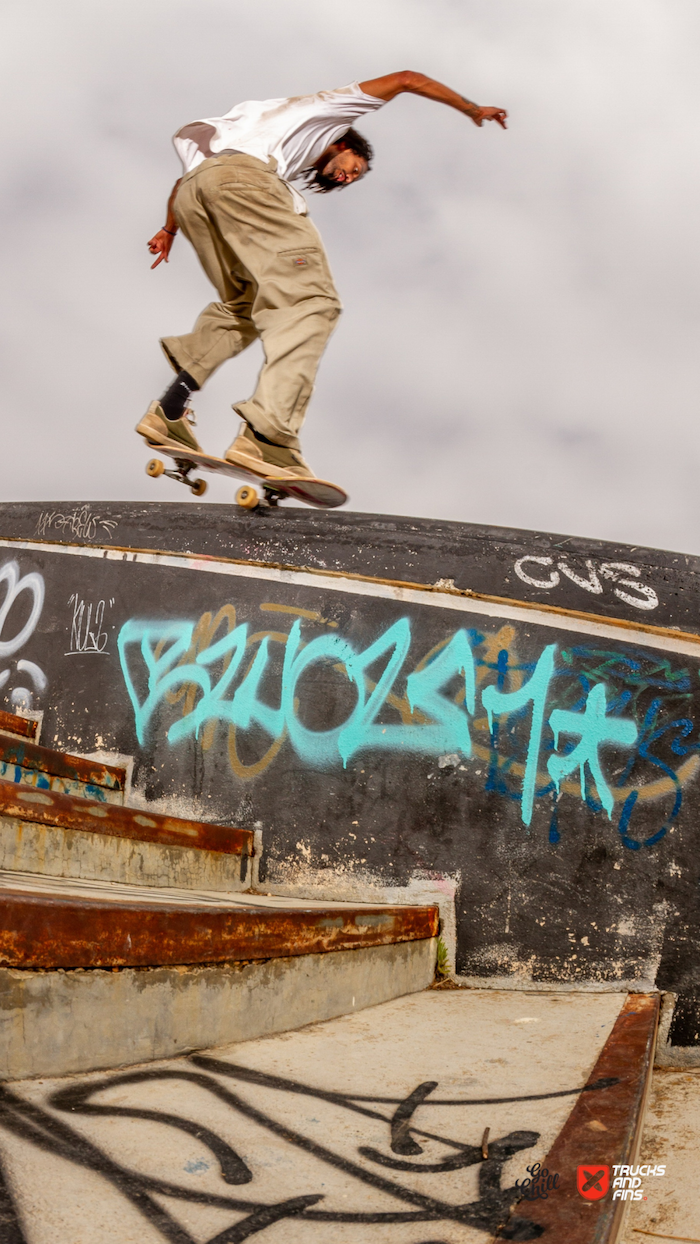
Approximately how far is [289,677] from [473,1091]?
A: 182cm

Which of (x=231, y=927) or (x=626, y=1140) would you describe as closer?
(x=626, y=1140)

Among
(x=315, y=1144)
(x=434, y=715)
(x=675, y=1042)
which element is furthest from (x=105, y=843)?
(x=675, y=1042)

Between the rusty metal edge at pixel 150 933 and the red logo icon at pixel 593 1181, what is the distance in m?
0.77

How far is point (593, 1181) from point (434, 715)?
Result: 200 centimetres

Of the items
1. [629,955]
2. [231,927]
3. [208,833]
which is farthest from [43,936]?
[629,955]

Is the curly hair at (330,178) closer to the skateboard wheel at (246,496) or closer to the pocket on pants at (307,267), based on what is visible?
the pocket on pants at (307,267)

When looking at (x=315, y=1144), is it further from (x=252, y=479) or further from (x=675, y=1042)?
(x=252, y=479)

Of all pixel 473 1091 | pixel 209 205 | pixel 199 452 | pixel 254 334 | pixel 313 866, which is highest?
pixel 209 205

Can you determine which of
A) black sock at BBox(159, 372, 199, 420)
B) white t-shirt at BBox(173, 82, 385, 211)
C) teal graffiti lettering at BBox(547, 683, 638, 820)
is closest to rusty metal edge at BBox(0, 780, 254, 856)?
teal graffiti lettering at BBox(547, 683, 638, 820)

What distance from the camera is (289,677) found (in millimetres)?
3334

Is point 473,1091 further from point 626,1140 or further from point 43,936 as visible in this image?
point 43,936

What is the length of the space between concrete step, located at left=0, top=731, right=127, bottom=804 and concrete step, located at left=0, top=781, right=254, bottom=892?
142 mm

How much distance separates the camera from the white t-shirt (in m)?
3.61

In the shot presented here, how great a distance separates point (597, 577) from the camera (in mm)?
3277
